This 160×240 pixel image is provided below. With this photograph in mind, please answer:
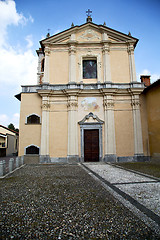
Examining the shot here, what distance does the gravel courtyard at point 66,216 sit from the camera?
218 centimetres

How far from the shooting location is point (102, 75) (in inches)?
521

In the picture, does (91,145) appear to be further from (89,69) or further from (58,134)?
(89,69)

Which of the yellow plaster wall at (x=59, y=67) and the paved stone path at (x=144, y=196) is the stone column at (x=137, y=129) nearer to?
the yellow plaster wall at (x=59, y=67)

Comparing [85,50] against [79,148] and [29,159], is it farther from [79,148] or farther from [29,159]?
[29,159]

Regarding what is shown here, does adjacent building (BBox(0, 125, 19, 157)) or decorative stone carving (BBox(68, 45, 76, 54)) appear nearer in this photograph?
decorative stone carving (BBox(68, 45, 76, 54))

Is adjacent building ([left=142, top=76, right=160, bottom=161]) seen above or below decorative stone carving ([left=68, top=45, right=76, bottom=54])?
below

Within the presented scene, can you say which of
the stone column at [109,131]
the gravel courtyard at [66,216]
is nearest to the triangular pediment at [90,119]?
the stone column at [109,131]

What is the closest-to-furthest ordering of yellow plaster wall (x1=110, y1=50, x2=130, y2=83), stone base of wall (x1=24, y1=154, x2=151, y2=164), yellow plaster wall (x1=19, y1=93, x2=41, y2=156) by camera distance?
stone base of wall (x1=24, y1=154, x2=151, y2=164) → yellow plaster wall (x1=19, y1=93, x2=41, y2=156) → yellow plaster wall (x1=110, y1=50, x2=130, y2=83)

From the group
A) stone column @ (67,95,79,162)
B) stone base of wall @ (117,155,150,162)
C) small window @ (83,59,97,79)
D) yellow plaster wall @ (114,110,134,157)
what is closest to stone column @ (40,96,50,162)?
stone column @ (67,95,79,162)

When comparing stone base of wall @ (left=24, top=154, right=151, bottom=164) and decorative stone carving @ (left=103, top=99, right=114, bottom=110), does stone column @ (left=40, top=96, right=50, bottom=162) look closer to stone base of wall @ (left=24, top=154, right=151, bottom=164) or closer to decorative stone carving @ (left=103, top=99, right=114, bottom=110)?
stone base of wall @ (left=24, top=154, right=151, bottom=164)

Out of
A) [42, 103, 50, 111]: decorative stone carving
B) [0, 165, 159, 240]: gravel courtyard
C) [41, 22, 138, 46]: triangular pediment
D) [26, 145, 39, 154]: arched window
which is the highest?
[41, 22, 138, 46]: triangular pediment

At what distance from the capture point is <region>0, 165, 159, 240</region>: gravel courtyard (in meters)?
2.18

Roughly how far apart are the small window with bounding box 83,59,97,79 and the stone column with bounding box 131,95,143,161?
14.3 feet

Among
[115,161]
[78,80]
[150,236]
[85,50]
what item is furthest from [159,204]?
[85,50]
